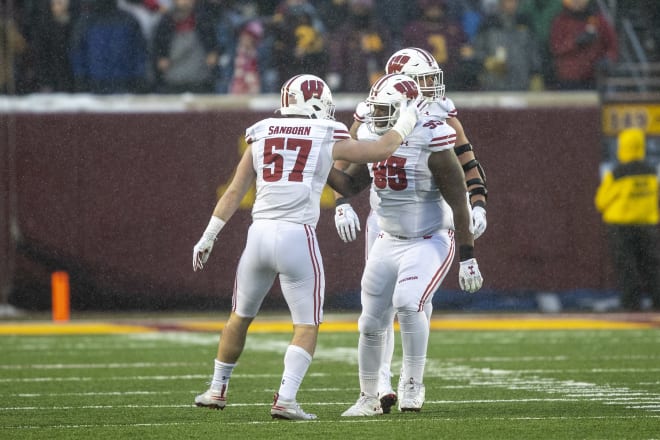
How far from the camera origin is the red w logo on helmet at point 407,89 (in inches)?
275

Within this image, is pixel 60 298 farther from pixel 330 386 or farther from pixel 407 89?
pixel 407 89

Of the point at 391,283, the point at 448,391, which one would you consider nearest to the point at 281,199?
the point at 391,283

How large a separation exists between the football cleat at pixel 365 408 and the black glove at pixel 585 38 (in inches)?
341

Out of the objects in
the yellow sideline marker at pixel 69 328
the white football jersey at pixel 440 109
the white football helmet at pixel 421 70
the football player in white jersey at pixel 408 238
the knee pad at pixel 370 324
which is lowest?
the yellow sideline marker at pixel 69 328

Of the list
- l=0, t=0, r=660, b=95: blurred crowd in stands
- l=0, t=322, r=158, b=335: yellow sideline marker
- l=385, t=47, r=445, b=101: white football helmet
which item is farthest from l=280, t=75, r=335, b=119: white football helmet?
l=0, t=0, r=660, b=95: blurred crowd in stands

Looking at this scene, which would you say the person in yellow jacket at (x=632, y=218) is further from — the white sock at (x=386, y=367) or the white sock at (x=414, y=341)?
the white sock at (x=414, y=341)

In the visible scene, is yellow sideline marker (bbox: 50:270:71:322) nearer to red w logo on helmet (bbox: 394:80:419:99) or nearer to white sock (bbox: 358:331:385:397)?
white sock (bbox: 358:331:385:397)

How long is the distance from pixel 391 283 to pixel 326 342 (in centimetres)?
439

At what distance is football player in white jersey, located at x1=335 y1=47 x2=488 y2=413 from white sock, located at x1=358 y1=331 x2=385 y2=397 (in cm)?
21

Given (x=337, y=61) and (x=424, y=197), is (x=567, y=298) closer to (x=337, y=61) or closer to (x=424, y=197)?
(x=337, y=61)

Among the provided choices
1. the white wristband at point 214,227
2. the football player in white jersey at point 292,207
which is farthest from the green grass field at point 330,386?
the white wristband at point 214,227

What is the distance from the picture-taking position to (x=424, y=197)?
23.8 feet

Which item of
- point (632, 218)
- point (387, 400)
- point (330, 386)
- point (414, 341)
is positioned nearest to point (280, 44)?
point (632, 218)

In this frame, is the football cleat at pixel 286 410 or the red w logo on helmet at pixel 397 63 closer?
the football cleat at pixel 286 410
